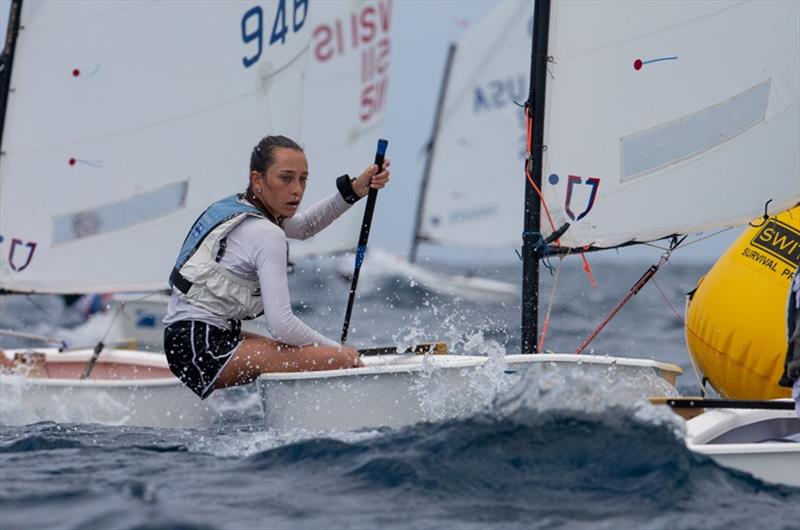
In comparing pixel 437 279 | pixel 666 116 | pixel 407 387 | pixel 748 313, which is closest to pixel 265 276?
pixel 407 387

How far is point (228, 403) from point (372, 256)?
22220 millimetres

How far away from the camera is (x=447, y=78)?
63.5ft

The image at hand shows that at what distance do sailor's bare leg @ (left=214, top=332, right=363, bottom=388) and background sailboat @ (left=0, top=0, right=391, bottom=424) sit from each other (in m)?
3.06

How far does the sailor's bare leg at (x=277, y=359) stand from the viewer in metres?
4.80

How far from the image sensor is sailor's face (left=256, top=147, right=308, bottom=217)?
4742 millimetres

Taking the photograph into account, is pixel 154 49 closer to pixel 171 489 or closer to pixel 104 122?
pixel 104 122

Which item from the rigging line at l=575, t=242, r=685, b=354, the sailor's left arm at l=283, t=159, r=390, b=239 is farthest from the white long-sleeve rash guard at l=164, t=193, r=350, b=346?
the rigging line at l=575, t=242, r=685, b=354

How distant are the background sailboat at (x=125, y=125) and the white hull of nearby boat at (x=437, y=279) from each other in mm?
12622

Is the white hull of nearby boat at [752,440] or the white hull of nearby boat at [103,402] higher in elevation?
the white hull of nearby boat at [752,440]

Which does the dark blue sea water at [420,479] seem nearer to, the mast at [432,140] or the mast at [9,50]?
the mast at [9,50]

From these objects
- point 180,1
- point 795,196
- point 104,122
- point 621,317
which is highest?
point 180,1

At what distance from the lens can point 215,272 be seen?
471 centimetres

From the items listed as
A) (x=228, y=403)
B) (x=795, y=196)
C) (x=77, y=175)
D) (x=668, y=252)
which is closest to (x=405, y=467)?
(x=668, y=252)

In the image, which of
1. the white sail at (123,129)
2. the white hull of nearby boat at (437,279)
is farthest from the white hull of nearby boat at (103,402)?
the white hull of nearby boat at (437,279)
